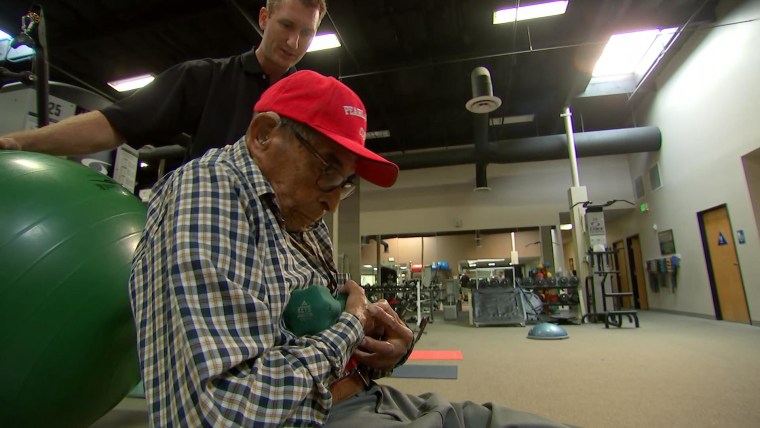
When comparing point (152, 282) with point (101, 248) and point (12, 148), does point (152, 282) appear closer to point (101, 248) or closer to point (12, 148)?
point (101, 248)

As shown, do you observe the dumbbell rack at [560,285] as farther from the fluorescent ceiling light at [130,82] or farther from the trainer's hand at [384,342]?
the fluorescent ceiling light at [130,82]

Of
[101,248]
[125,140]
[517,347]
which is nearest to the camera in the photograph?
[101,248]

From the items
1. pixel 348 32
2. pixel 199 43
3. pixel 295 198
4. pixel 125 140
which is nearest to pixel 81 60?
pixel 199 43

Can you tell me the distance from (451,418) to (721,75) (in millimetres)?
7438

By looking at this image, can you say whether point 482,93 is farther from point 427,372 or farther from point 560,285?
point 427,372

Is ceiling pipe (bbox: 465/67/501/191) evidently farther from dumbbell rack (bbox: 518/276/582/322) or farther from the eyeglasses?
the eyeglasses

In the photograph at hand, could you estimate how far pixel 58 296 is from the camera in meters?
0.70

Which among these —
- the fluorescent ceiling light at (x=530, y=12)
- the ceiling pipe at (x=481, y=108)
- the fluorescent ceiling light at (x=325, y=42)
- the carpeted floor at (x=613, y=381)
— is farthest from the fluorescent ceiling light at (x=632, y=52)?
the carpeted floor at (x=613, y=381)

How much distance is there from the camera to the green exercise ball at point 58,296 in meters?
0.67

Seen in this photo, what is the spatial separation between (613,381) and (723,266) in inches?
210

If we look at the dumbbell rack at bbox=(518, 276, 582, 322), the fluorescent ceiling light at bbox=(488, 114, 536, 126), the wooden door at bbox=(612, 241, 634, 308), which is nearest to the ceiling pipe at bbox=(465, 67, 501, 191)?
the fluorescent ceiling light at bbox=(488, 114, 536, 126)

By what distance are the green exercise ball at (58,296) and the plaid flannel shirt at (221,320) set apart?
10.3 inches

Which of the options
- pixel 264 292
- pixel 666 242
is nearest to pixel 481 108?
pixel 666 242

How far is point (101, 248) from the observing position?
781 mm
